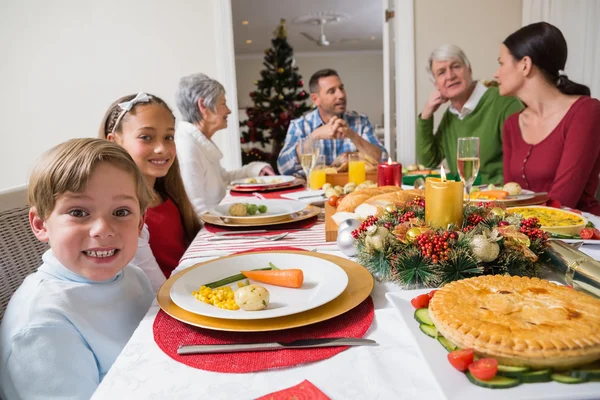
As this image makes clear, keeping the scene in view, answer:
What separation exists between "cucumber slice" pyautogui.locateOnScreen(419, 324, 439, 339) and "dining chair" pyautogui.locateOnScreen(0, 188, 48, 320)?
996 mm

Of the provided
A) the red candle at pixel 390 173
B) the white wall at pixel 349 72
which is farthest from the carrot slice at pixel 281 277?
the white wall at pixel 349 72

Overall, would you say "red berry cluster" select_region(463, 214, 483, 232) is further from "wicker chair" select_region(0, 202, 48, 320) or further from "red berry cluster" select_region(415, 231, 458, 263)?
"wicker chair" select_region(0, 202, 48, 320)

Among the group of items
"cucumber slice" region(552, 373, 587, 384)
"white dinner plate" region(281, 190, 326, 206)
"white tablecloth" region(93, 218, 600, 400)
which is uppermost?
"cucumber slice" region(552, 373, 587, 384)

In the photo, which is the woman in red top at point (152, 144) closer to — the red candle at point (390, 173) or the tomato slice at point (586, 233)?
the red candle at point (390, 173)

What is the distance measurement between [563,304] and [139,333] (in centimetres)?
64

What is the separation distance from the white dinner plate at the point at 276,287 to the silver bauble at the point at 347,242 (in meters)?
0.13

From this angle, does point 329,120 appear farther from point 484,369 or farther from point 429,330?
point 484,369

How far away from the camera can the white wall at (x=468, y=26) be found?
406 cm

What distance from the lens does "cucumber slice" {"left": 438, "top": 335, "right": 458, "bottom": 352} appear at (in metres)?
0.54

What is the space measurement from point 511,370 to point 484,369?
0.04m

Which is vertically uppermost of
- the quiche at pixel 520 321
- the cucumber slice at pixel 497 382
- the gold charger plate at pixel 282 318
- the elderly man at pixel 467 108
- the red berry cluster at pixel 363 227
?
the elderly man at pixel 467 108

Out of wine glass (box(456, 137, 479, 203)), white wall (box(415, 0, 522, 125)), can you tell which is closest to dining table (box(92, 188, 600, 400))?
wine glass (box(456, 137, 479, 203))

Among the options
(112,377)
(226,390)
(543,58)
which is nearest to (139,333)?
(112,377)

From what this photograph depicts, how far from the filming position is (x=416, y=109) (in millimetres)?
4207
